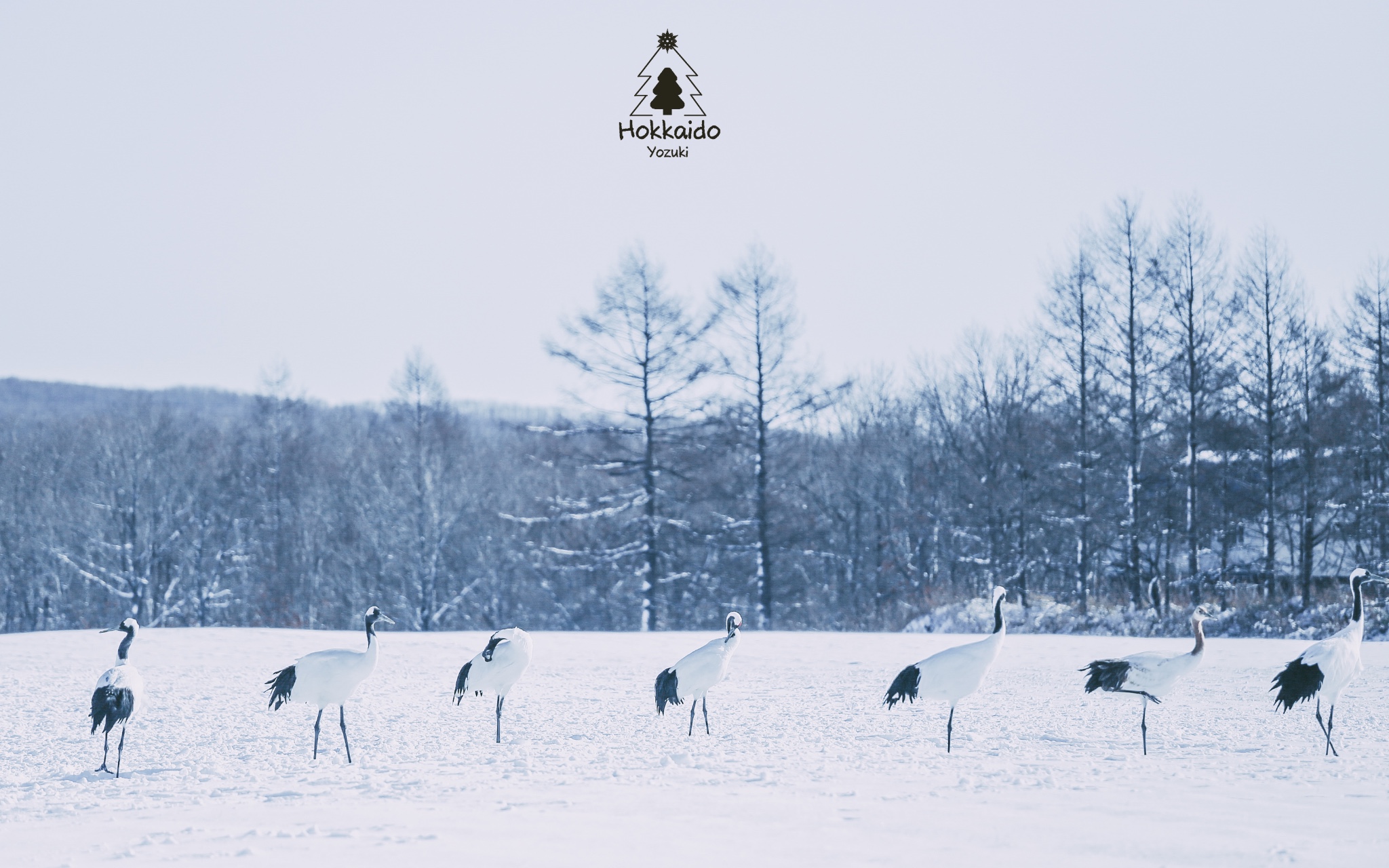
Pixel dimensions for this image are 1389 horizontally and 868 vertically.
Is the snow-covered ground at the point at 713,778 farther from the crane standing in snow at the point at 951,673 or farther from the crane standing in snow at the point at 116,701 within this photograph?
the crane standing in snow at the point at 951,673

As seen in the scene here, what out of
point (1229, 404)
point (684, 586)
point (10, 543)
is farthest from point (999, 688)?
point (10, 543)

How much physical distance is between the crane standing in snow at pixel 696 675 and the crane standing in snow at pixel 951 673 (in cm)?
181

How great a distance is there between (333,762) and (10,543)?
164ft

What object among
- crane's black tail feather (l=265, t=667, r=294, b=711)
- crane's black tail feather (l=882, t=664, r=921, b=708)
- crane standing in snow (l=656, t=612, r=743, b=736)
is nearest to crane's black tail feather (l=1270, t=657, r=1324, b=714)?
crane's black tail feather (l=882, t=664, r=921, b=708)

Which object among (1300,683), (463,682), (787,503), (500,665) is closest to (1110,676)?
(1300,683)

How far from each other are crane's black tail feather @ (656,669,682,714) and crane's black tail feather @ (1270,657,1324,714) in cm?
560

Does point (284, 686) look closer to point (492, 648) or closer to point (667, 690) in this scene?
point (492, 648)

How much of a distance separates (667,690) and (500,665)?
5.91ft

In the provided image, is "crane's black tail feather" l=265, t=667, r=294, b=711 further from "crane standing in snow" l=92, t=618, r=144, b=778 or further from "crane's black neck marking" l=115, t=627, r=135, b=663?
"crane's black neck marking" l=115, t=627, r=135, b=663

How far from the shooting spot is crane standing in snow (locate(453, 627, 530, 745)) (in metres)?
12.3

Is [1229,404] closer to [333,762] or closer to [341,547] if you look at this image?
[333,762]

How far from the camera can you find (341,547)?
169ft

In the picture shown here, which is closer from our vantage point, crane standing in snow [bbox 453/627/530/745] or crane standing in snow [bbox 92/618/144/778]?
crane standing in snow [bbox 92/618/144/778]

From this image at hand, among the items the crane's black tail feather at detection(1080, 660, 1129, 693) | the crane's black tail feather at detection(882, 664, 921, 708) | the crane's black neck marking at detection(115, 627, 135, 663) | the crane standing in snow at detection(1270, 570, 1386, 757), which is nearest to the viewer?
the crane standing in snow at detection(1270, 570, 1386, 757)
